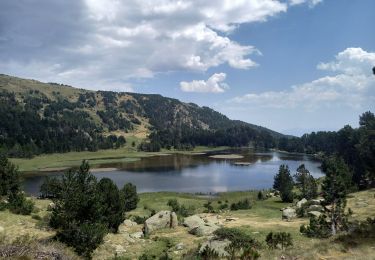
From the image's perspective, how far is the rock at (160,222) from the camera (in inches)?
2188

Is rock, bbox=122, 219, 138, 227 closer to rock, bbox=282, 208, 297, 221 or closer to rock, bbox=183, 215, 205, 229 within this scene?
rock, bbox=183, 215, 205, 229

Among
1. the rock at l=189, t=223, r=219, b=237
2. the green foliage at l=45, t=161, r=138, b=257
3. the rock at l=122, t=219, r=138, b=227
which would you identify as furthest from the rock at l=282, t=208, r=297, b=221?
the green foliage at l=45, t=161, r=138, b=257

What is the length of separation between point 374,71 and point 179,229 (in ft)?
113

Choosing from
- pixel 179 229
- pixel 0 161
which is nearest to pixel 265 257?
pixel 179 229

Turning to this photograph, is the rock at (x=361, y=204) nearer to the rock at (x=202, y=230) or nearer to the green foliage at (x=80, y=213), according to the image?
the rock at (x=202, y=230)

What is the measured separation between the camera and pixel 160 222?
5728cm

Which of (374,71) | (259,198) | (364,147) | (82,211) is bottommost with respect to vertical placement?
(259,198)

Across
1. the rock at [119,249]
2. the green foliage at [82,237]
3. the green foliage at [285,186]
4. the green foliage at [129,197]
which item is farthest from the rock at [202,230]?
the green foliage at [285,186]

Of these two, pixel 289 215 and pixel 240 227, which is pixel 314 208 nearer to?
pixel 289 215

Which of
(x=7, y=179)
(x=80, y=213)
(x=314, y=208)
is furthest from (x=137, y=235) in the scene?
(x=314, y=208)

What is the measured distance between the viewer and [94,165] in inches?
7854

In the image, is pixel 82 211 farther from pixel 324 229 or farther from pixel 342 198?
pixel 342 198

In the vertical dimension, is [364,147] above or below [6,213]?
above

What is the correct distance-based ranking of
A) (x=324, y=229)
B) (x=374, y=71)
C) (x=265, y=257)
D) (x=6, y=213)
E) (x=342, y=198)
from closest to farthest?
1. (x=265, y=257)
2. (x=374, y=71)
3. (x=324, y=229)
4. (x=342, y=198)
5. (x=6, y=213)
